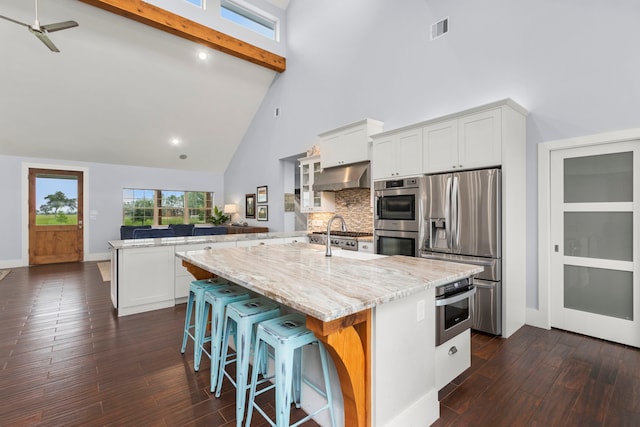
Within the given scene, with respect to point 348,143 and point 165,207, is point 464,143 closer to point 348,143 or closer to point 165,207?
point 348,143

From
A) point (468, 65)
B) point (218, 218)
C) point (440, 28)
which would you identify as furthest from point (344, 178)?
point (218, 218)

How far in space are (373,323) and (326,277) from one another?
1.29 ft

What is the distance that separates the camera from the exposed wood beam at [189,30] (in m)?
5.00

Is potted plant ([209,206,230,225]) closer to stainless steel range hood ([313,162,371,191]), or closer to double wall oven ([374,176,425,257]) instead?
stainless steel range hood ([313,162,371,191])

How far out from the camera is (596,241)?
118 inches

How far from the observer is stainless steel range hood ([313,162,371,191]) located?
4684 millimetres

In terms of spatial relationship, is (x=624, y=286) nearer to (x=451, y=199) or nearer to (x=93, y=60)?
(x=451, y=199)

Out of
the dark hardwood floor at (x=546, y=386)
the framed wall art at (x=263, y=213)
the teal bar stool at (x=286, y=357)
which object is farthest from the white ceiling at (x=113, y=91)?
the dark hardwood floor at (x=546, y=386)

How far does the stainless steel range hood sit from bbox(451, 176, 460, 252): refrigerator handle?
5.08 feet

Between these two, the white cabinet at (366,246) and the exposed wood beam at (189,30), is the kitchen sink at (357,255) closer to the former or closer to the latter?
the white cabinet at (366,246)

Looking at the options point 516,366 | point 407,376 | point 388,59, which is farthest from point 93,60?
point 516,366

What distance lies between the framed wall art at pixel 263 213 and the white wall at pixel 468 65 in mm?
1604

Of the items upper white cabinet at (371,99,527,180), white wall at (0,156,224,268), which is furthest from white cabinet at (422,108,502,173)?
white wall at (0,156,224,268)

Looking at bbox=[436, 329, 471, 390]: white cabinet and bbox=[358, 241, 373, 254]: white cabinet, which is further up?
bbox=[358, 241, 373, 254]: white cabinet
